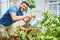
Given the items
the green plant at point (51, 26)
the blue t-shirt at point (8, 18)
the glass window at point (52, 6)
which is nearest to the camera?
the green plant at point (51, 26)

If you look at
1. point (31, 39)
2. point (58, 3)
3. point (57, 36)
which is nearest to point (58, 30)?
point (57, 36)

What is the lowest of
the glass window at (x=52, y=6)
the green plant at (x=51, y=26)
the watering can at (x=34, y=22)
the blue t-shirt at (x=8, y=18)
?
the glass window at (x=52, y=6)

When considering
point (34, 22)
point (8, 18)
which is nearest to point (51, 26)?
point (34, 22)

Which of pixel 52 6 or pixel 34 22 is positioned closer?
pixel 34 22

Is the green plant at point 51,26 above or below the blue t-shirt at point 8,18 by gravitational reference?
above

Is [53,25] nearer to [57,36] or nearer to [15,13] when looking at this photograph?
[57,36]

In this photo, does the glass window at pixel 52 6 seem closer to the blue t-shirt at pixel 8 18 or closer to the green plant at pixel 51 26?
the blue t-shirt at pixel 8 18

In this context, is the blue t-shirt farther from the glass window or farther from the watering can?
the glass window

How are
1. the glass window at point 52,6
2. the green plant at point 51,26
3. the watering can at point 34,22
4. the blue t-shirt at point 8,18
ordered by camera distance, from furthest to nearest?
1. the glass window at point 52,6
2. the blue t-shirt at point 8,18
3. the watering can at point 34,22
4. the green plant at point 51,26

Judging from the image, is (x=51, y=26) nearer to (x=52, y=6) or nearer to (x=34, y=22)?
(x=34, y=22)

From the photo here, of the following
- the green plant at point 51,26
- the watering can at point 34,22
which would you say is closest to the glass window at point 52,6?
the watering can at point 34,22

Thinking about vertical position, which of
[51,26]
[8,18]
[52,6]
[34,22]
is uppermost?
[51,26]

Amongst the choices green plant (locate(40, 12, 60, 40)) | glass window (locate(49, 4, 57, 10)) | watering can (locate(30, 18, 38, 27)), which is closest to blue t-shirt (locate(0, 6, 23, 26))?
watering can (locate(30, 18, 38, 27))

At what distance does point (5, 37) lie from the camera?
1.34 meters
